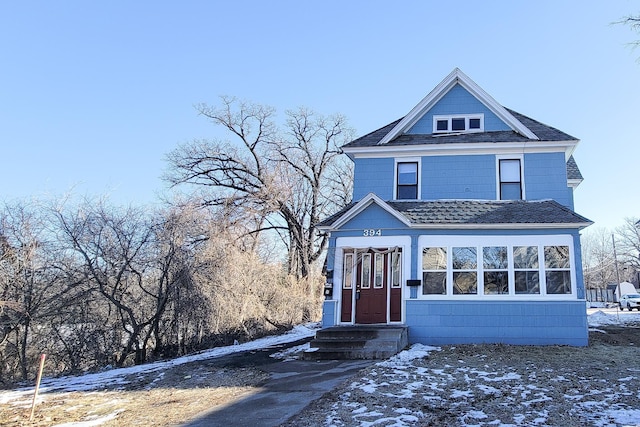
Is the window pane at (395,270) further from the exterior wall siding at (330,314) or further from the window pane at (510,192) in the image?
the window pane at (510,192)

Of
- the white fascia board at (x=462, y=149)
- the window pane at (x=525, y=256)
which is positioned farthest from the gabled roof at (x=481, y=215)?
the white fascia board at (x=462, y=149)

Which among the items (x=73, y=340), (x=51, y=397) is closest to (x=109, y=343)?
(x=73, y=340)

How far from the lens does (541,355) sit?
394 inches

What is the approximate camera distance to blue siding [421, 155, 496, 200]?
13539 mm

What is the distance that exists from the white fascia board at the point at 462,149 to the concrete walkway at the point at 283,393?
6.68m

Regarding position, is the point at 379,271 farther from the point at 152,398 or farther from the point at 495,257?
the point at 152,398

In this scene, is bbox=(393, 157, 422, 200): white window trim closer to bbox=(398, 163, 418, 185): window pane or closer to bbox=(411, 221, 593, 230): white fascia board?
bbox=(398, 163, 418, 185): window pane

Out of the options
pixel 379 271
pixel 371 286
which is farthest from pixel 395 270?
pixel 371 286

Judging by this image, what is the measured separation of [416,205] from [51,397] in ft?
32.5

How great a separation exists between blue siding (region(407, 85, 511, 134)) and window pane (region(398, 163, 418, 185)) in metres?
1.28

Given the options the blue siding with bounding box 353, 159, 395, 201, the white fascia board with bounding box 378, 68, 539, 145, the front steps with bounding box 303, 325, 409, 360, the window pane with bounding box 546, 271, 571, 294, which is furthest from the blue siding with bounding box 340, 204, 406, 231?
the window pane with bounding box 546, 271, 571, 294

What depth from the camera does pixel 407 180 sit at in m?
14.1

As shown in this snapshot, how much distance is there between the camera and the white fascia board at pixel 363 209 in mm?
12530

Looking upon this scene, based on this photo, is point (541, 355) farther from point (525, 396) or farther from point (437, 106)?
point (437, 106)
